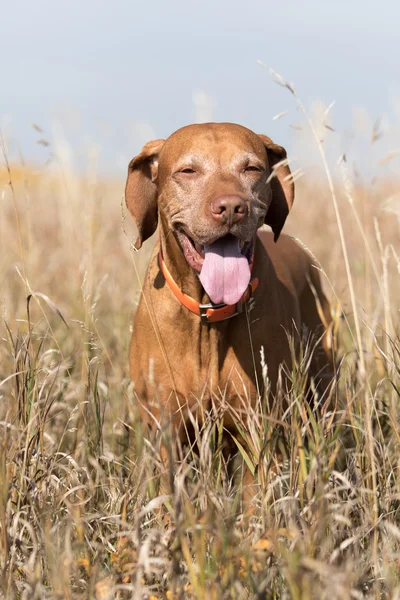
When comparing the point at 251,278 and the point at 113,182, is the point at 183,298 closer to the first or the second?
the point at 251,278

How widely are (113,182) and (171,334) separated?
1352cm

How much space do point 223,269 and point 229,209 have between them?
0.28 m

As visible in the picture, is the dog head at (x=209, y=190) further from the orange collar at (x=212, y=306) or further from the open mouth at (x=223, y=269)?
the orange collar at (x=212, y=306)

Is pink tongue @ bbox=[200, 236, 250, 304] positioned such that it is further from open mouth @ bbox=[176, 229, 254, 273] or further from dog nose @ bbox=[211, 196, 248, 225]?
dog nose @ bbox=[211, 196, 248, 225]

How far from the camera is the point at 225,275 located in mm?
3449

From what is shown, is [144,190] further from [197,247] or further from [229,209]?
[229,209]

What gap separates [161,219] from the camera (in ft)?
12.6

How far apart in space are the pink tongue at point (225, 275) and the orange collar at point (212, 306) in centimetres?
21

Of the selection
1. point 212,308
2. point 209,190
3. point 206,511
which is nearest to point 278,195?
point 209,190

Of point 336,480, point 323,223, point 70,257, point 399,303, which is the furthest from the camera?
point 323,223

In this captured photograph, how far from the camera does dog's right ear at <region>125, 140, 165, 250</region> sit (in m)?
3.90

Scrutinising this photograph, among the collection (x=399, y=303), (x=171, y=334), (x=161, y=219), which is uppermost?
(x=161, y=219)

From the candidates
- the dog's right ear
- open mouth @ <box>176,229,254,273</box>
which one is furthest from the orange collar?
the dog's right ear

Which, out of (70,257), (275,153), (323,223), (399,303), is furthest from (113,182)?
(275,153)
